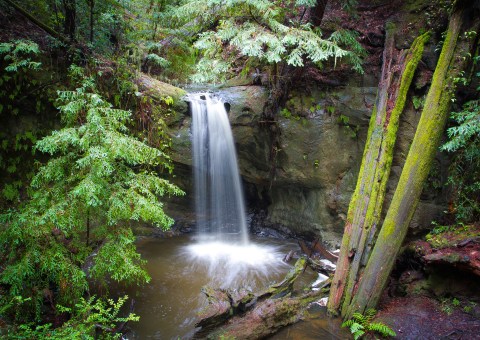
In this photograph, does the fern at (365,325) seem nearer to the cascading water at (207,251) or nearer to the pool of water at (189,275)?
the pool of water at (189,275)

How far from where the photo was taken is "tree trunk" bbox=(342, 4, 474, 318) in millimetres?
4613

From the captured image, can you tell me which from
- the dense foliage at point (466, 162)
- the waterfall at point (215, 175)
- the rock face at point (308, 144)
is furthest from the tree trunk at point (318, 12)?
the dense foliage at point (466, 162)

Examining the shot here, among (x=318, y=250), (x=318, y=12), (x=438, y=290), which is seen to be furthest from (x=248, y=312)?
(x=318, y=12)

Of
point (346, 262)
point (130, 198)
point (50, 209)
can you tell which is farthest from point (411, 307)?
point (50, 209)

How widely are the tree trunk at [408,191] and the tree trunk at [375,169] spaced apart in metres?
0.24

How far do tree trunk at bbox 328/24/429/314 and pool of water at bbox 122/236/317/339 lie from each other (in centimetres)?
114

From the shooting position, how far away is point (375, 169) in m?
5.67

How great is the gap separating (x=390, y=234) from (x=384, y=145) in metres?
1.92

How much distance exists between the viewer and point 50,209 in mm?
3381

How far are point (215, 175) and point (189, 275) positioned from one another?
10.2ft

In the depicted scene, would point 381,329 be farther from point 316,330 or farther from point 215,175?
point 215,175

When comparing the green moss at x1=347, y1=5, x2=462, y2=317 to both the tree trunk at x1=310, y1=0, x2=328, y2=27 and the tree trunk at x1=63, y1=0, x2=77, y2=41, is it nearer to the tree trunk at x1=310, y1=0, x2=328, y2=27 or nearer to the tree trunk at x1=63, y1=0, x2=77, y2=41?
the tree trunk at x1=310, y1=0, x2=328, y2=27

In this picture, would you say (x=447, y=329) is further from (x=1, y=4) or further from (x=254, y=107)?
(x=1, y=4)

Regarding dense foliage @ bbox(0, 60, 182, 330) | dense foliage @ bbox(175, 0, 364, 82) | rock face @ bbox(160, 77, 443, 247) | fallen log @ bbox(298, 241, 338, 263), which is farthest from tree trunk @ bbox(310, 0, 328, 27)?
fallen log @ bbox(298, 241, 338, 263)
